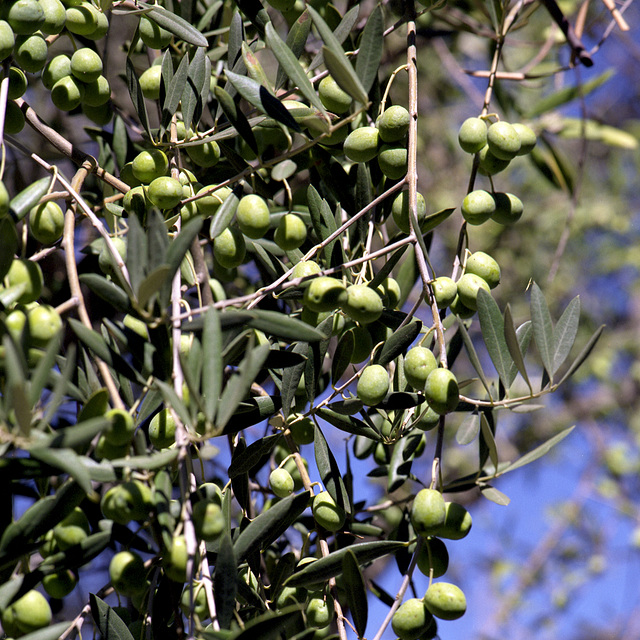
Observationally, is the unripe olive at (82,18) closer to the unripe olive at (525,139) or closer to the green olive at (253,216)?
the green olive at (253,216)

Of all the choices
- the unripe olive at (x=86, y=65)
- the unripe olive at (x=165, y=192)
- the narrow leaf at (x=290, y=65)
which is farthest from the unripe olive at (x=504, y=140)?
the unripe olive at (x=86, y=65)

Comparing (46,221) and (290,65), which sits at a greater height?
(290,65)

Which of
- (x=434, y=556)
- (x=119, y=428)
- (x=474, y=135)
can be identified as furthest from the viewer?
(x=474, y=135)

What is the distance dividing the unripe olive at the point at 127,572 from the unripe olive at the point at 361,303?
31cm

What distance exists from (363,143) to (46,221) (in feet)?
1.20

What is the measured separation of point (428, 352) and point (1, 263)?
1.38 ft

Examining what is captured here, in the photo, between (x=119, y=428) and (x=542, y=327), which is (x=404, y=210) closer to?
(x=542, y=327)

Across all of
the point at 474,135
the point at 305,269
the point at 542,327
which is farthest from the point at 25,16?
the point at 542,327

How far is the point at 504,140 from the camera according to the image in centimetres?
82

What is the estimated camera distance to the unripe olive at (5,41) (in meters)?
0.69

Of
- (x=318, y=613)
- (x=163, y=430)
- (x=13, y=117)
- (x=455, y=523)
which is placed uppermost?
(x=13, y=117)

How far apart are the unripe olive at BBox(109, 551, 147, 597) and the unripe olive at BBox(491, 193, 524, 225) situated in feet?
1.97

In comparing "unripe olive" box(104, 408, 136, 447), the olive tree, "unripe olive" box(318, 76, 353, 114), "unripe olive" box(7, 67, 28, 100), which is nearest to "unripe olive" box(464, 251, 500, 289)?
the olive tree

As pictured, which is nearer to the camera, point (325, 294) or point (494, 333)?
point (325, 294)
